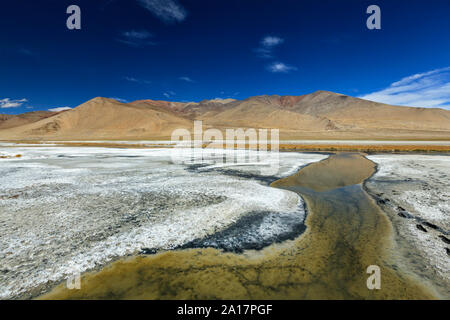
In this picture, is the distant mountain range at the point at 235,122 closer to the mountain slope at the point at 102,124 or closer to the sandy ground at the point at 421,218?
the mountain slope at the point at 102,124

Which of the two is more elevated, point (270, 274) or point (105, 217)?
point (105, 217)

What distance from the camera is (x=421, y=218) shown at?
20.1 ft

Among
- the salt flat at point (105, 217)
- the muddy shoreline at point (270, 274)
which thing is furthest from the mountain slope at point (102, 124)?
the muddy shoreline at point (270, 274)

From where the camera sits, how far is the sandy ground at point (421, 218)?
403cm

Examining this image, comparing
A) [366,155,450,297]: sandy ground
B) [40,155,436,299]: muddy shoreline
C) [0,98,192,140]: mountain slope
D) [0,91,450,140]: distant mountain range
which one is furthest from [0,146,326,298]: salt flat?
[0,98,192,140]: mountain slope

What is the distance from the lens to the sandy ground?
4.03m

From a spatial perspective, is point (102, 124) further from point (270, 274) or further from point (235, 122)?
point (270, 274)

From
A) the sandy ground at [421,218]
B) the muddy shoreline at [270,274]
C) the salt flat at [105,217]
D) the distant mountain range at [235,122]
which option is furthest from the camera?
the distant mountain range at [235,122]

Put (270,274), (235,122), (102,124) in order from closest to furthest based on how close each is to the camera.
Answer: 1. (270,274)
2. (102,124)
3. (235,122)

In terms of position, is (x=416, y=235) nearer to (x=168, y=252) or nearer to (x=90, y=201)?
(x=168, y=252)

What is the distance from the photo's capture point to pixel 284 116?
121 m

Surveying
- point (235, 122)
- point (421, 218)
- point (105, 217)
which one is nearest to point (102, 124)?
point (235, 122)

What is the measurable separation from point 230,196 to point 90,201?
5076mm
